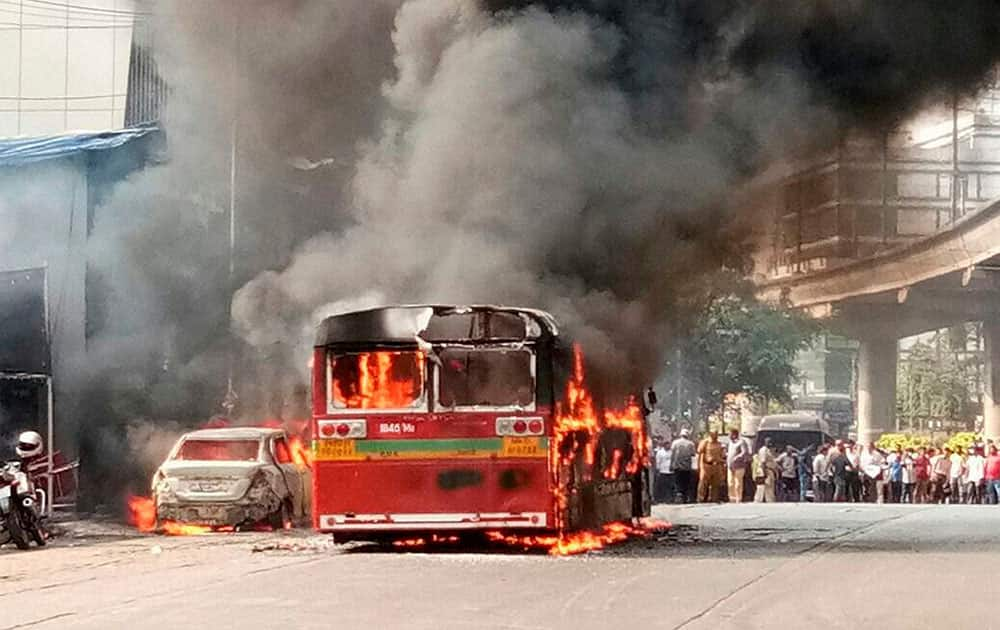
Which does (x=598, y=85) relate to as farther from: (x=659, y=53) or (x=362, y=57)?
(x=362, y=57)

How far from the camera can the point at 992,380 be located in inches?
1981

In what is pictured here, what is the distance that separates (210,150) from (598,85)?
753 centimetres

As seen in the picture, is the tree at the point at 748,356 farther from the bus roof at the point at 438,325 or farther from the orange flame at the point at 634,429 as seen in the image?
the bus roof at the point at 438,325

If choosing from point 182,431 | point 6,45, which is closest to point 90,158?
point 182,431

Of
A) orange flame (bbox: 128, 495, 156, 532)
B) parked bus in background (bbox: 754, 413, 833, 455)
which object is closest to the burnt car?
orange flame (bbox: 128, 495, 156, 532)

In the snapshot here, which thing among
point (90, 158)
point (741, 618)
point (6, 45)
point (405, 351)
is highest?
point (6, 45)

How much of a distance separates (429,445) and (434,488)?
39cm

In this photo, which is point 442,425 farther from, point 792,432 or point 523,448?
point 792,432

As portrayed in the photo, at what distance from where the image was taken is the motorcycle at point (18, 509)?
16203 mm

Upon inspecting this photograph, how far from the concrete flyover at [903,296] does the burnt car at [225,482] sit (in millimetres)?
20960

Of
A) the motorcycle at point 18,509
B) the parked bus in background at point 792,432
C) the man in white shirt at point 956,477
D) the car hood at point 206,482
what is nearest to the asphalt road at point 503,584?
the motorcycle at point 18,509

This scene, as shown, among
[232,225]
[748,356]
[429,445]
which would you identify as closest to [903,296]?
[748,356]

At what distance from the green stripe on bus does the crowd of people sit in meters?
15.9

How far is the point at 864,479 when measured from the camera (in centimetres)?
3578
